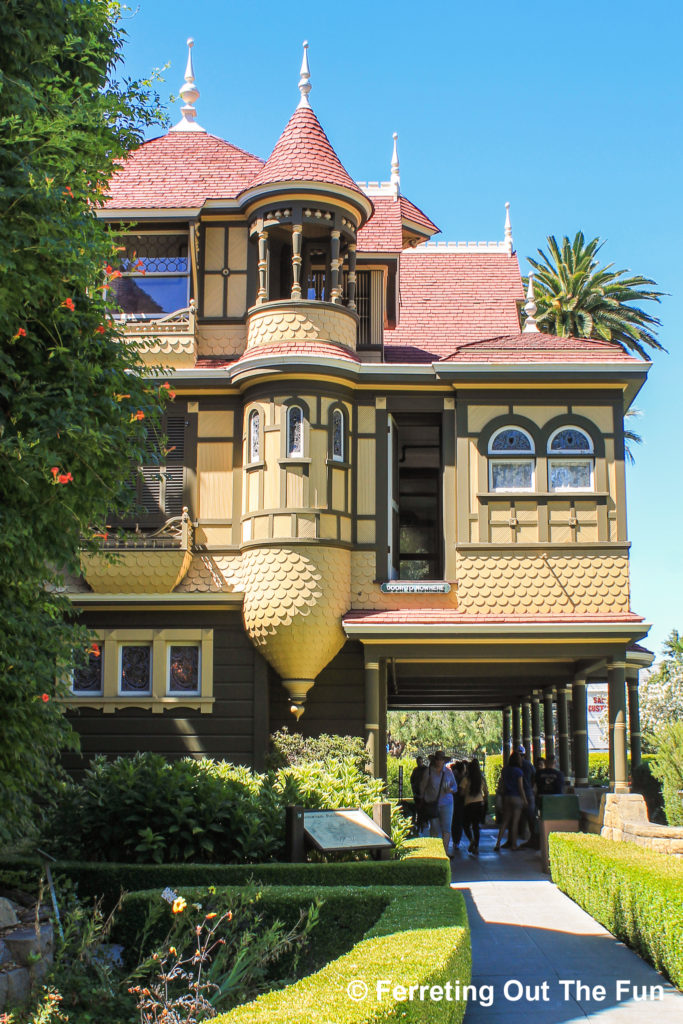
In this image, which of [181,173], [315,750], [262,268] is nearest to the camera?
[315,750]

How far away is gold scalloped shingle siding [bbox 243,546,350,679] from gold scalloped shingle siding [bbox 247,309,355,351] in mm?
3695

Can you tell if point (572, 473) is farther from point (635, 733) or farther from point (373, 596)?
point (635, 733)

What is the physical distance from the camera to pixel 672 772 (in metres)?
19.6

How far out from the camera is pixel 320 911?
9.16m

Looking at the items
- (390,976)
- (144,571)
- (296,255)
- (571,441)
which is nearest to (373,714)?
(144,571)

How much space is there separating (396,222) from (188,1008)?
1748 cm

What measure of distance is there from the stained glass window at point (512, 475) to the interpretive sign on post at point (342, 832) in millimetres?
8689

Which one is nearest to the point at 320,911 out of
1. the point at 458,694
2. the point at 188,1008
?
the point at 188,1008

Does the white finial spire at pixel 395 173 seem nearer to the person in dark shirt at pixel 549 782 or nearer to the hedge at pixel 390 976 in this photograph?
the person in dark shirt at pixel 549 782

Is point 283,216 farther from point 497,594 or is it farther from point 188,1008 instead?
point 188,1008

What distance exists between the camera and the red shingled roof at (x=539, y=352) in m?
19.4

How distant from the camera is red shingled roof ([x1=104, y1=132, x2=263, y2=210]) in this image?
20.4m

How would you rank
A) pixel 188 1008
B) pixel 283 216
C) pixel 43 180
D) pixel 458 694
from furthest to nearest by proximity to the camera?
pixel 458 694 < pixel 283 216 < pixel 43 180 < pixel 188 1008

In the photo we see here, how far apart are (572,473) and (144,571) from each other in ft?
24.7
